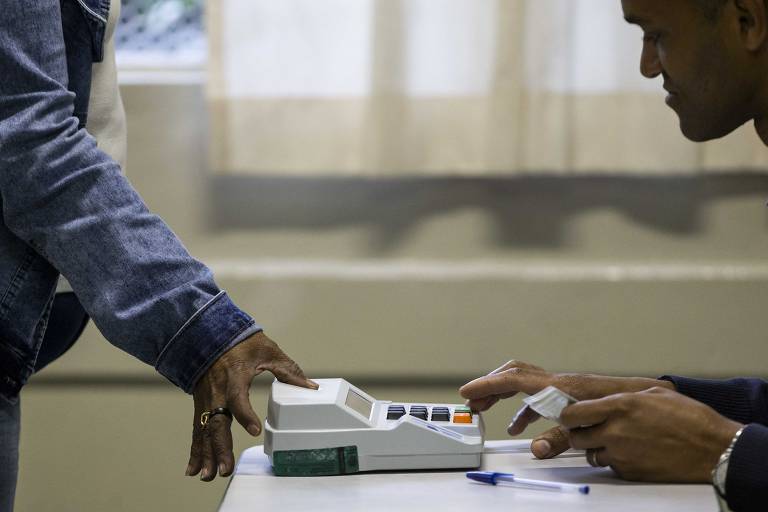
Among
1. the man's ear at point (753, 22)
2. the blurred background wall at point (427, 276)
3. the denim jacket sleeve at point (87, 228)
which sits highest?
the man's ear at point (753, 22)

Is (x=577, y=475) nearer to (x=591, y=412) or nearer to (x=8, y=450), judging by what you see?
(x=591, y=412)

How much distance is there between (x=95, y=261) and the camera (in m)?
1.00

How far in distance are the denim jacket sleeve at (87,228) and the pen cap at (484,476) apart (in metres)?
0.27

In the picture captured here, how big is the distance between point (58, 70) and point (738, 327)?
1.54m

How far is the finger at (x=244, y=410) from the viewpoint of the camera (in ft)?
3.16

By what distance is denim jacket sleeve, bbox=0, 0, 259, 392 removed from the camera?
0.98 metres

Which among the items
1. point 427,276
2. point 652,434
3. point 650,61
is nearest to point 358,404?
point 652,434

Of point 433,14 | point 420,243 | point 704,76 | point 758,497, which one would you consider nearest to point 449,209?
point 420,243

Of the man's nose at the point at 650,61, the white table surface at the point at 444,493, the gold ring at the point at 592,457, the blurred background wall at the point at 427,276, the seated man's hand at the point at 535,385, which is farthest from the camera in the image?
the blurred background wall at the point at 427,276

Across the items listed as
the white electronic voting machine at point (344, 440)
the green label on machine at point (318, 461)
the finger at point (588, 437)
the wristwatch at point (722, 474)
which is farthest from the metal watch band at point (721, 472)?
the green label on machine at point (318, 461)

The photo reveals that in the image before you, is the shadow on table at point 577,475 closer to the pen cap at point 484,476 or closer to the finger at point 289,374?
the pen cap at point 484,476

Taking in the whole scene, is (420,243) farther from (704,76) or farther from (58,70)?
(58,70)

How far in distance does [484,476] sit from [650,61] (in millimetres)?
542

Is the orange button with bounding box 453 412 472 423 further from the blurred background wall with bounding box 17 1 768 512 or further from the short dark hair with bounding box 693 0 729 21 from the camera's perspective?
the blurred background wall with bounding box 17 1 768 512
